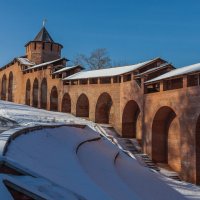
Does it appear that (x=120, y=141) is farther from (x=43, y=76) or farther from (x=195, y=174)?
(x=43, y=76)

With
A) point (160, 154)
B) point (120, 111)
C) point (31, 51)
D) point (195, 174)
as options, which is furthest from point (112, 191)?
point (31, 51)

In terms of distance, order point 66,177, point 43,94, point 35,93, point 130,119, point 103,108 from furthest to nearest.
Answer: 1. point 35,93
2. point 43,94
3. point 103,108
4. point 130,119
5. point 66,177

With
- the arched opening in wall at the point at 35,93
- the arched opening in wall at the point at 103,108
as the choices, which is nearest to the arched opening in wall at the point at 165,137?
the arched opening in wall at the point at 103,108

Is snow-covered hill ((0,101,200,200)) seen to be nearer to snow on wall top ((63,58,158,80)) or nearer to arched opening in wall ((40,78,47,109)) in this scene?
snow on wall top ((63,58,158,80))

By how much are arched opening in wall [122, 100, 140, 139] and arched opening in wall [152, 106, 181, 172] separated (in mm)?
3146

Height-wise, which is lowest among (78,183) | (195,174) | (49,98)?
(195,174)

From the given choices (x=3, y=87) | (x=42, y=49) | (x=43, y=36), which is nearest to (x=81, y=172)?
(x=42, y=49)

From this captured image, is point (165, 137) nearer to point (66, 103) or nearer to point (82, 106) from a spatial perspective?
point (82, 106)

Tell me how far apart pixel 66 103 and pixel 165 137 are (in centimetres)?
1170

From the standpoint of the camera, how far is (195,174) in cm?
1316

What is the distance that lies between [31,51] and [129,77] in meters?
14.8

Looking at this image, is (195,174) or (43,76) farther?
(43,76)

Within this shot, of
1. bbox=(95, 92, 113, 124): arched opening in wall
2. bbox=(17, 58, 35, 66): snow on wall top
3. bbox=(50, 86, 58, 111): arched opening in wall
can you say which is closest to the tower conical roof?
bbox=(17, 58, 35, 66): snow on wall top

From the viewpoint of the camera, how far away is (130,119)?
20.0 meters
